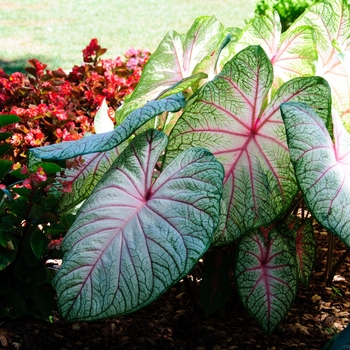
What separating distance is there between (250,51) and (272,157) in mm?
263

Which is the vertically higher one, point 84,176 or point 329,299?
point 84,176

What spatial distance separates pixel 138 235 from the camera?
52.8 inches

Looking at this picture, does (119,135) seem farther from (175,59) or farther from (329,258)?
(329,258)

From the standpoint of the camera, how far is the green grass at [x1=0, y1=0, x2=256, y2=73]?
7035 mm

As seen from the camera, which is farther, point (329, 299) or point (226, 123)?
point (329, 299)

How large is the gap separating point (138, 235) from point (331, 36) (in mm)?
908

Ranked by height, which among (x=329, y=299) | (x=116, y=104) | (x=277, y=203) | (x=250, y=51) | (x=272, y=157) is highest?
(x=116, y=104)

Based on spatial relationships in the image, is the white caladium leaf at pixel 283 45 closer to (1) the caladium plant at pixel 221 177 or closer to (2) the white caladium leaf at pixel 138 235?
(1) the caladium plant at pixel 221 177

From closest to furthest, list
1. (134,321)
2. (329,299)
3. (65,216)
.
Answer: (65,216)
(134,321)
(329,299)

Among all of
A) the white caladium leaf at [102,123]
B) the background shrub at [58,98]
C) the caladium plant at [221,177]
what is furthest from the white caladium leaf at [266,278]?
the background shrub at [58,98]

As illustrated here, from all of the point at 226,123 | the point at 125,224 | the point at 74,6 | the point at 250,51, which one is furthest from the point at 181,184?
the point at 74,6

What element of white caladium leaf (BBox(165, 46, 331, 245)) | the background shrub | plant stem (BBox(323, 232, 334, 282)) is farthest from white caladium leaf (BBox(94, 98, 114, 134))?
the background shrub

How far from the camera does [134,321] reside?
186 centimetres

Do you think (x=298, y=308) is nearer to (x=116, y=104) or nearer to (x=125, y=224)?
(x=125, y=224)
